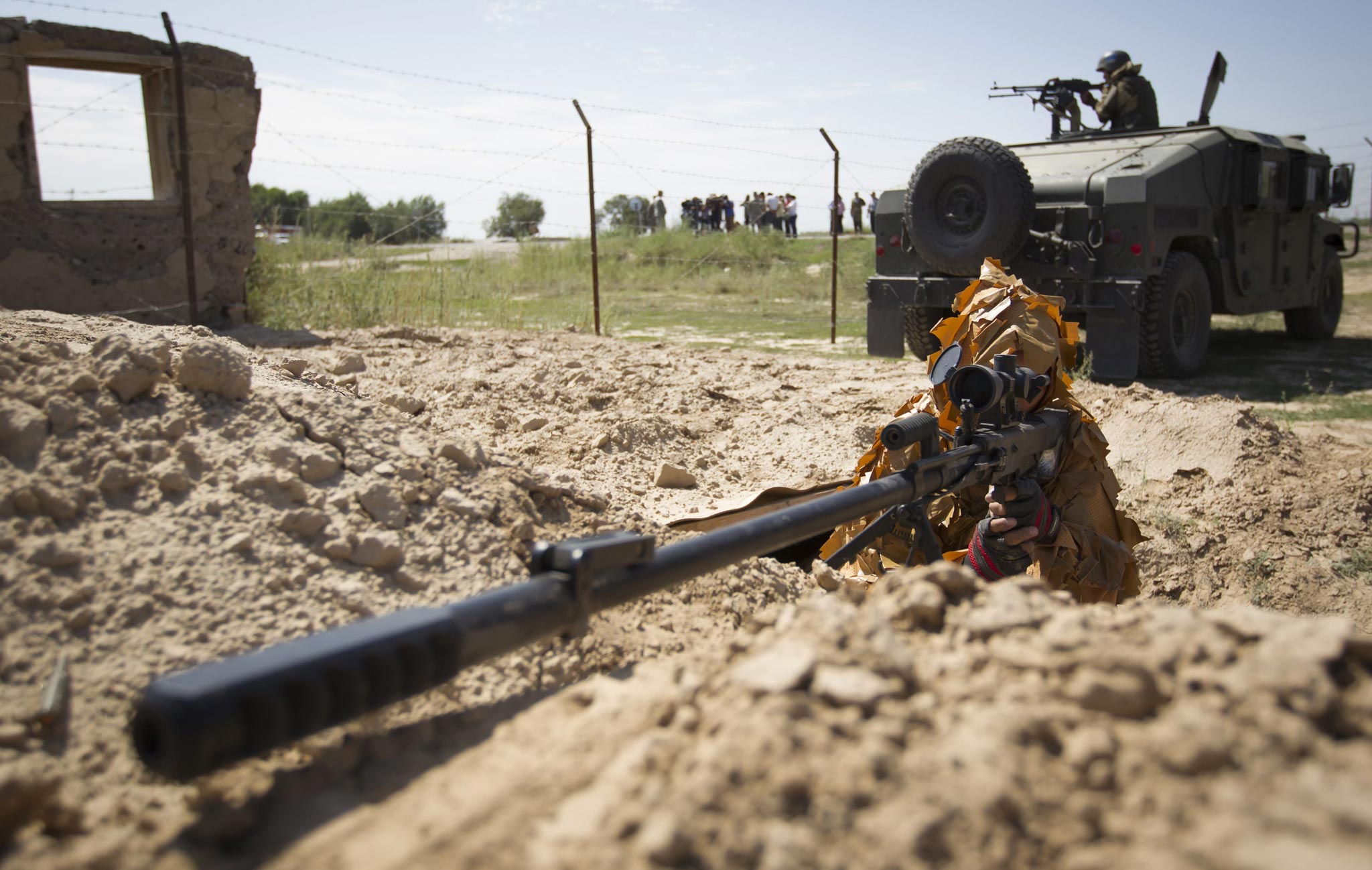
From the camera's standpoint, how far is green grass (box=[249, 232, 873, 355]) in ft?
29.7

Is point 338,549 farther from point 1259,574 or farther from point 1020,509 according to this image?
point 1259,574

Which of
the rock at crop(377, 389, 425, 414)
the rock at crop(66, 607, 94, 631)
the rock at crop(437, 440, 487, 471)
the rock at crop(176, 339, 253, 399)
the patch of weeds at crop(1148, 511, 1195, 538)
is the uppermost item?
the rock at crop(176, 339, 253, 399)

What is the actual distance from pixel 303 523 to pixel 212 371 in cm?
51

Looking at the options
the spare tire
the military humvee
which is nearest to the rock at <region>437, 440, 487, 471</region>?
the spare tire

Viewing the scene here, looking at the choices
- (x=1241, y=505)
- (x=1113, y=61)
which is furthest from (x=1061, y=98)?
(x=1241, y=505)

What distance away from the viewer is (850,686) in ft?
4.25

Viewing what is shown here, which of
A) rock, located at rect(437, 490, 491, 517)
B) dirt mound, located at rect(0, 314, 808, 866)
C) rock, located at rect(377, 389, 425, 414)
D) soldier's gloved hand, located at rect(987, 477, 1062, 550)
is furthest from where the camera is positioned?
rock, located at rect(377, 389, 425, 414)

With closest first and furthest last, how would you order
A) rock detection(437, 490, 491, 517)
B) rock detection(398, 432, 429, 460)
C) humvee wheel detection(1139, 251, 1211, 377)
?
rock detection(437, 490, 491, 517), rock detection(398, 432, 429, 460), humvee wheel detection(1139, 251, 1211, 377)

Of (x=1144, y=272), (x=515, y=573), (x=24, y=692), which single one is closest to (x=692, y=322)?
(x=1144, y=272)

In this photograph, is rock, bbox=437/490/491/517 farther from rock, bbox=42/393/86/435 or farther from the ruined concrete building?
the ruined concrete building

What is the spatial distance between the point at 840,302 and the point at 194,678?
15398 mm

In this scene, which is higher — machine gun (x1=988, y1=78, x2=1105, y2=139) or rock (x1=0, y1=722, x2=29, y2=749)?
machine gun (x1=988, y1=78, x2=1105, y2=139)

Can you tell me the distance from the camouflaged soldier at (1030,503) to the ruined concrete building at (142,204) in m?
6.28

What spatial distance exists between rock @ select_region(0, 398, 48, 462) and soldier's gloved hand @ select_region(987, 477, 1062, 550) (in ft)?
8.50
